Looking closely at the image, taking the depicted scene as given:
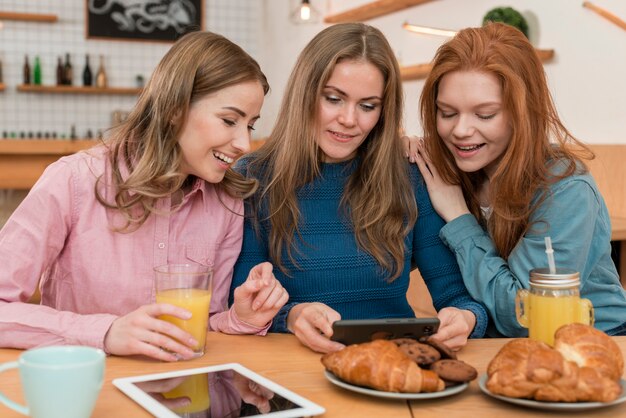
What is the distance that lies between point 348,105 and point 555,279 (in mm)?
Result: 751

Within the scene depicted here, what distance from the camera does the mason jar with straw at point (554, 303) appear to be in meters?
1.18

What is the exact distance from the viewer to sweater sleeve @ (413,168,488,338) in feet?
5.89

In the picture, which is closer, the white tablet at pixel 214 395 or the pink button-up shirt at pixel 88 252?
the white tablet at pixel 214 395

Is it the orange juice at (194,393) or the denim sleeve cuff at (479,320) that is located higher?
the orange juice at (194,393)

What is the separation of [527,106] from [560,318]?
64 cm

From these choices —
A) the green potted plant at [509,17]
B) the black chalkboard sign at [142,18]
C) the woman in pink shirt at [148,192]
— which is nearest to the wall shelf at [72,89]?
the black chalkboard sign at [142,18]

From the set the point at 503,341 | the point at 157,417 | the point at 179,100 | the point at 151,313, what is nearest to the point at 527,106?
the point at 503,341

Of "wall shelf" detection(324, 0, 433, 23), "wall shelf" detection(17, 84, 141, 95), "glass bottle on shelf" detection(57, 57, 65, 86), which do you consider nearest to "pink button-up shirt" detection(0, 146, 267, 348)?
"wall shelf" detection(324, 0, 433, 23)

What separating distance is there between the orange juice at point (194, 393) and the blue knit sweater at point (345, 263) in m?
0.67

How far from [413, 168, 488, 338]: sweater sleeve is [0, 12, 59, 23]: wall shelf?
4941 mm

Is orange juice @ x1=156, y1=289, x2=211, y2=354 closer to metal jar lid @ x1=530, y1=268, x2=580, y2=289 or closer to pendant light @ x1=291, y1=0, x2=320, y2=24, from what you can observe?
metal jar lid @ x1=530, y1=268, x2=580, y2=289

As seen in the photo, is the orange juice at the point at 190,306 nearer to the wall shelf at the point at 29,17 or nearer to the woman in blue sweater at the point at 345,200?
the woman in blue sweater at the point at 345,200

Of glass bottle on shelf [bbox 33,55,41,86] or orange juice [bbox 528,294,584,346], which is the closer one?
orange juice [bbox 528,294,584,346]

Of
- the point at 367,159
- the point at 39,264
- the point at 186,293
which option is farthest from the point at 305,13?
the point at 186,293
